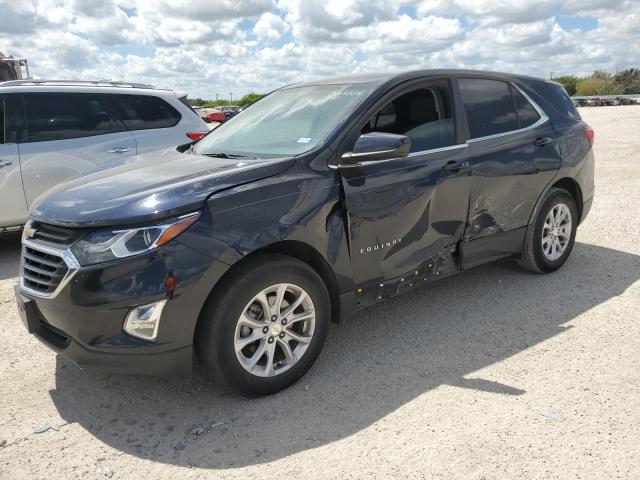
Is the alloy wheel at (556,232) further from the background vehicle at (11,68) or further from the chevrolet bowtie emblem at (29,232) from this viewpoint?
the background vehicle at (11,68)

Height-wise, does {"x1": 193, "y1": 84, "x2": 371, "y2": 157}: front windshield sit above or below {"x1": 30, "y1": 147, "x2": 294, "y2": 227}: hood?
above

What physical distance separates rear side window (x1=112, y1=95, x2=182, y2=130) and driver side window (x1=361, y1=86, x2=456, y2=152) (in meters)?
3.70

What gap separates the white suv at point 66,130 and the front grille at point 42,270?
2628mm

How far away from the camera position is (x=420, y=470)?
2.62 meters

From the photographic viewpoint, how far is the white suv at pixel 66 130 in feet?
19.4

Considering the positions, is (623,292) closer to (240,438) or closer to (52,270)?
(240,438)

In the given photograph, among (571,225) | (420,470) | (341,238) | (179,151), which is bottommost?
(420,470)

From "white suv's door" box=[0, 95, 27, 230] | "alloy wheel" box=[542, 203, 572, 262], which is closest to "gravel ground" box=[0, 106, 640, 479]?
"alloy wheel" box=[542, 203, 572, 262]

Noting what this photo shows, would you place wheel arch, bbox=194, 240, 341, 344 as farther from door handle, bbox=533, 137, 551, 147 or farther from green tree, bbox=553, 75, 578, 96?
green tree, bbox=553, 75, 578, 96

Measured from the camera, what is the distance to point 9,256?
625cm

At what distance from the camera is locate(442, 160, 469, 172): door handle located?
4020 millimetres

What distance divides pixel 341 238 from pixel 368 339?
951mm

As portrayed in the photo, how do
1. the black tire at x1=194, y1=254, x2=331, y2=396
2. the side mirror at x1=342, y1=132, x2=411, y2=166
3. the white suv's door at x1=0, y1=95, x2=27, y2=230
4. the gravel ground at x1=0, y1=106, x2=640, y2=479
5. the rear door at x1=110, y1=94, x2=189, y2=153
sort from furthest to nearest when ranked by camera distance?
1. the rear door at x1=110, y1=94, x2=189, y2=153
2. the white suv's door at x1=0, y1=95, x2=27, y2=230
3. the side mirror at x1=342, y1=132, x2=411, y2=166
4. the black tire at x1=194, y1=254, x2=331, y2=396
5. the gravel ground at x1=0, y1=106, x2=640, y2=479

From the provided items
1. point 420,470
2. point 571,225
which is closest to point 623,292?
point 571,225
